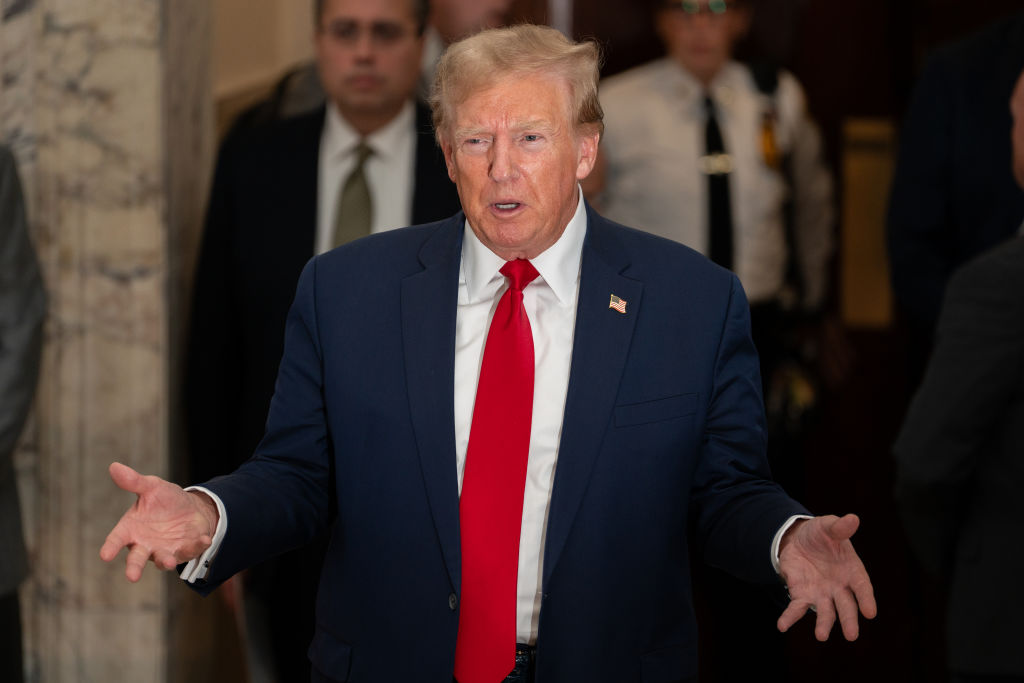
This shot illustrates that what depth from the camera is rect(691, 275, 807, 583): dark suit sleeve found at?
2113 millimetres

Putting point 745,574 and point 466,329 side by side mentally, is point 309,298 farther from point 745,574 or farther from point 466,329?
point 745,574

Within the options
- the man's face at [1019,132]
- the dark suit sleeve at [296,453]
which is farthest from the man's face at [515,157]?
the man's face at [1019,132]

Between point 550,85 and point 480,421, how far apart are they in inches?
20.3

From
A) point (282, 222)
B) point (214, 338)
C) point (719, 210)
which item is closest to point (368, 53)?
point (282, 222)

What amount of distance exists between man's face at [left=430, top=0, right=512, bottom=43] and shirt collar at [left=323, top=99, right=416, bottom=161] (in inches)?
13.6

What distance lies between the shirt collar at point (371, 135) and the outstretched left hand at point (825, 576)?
6.04 feet

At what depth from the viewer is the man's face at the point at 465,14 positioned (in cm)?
374

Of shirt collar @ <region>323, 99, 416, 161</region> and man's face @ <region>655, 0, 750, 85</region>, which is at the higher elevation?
man's face @ <region>655, 0, 750, 85</region>

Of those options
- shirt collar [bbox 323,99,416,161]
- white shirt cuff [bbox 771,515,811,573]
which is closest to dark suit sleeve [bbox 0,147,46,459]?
shirt collar [bbox 323,99,416,161]

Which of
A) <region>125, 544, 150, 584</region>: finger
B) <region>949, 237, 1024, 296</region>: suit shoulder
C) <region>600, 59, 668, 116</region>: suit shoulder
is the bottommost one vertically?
<region>125, 544, 150, 584</region>: finger

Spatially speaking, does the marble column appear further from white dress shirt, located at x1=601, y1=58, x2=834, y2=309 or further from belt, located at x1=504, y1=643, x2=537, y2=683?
belt, located at x1=504, y1=643, x2=537, y2=683

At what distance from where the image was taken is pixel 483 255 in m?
2.17

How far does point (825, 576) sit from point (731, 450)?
31 cm

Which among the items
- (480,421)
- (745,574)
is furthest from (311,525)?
(745,574)
